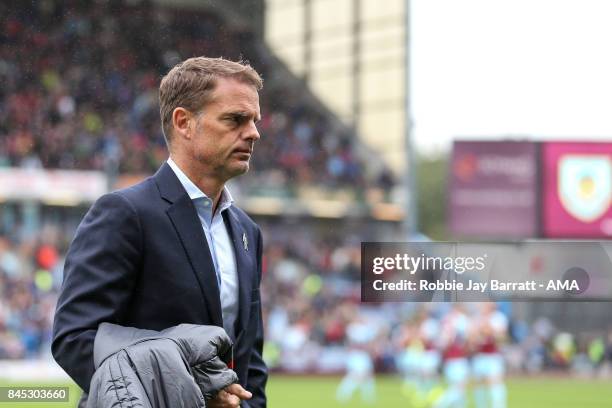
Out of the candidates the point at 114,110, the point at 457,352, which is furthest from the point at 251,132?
the point at 457,352

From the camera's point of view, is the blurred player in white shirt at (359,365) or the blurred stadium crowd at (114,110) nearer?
the blurred stadium crowd at (114,110)

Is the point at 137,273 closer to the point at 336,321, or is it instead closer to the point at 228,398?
the point at 228,398

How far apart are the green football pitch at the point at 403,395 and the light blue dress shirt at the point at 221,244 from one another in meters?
8.45

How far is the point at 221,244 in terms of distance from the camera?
69.9 inches

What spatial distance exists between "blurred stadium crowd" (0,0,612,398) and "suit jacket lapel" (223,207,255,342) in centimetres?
346

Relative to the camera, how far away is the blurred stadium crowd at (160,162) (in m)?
7.37

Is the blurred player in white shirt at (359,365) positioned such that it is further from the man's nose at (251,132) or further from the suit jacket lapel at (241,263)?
the man's nose at (251,132)

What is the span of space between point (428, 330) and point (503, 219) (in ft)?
21.6

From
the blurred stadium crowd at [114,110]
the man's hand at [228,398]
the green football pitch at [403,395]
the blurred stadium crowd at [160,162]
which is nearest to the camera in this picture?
the man's hand at [228,398]

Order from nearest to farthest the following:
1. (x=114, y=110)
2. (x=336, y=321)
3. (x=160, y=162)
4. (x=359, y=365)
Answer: (x=114, y=110), (x=160, y=162), (x=359, y=365), (x=336, y=321)

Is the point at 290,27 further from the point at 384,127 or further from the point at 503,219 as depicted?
the point at 503,219

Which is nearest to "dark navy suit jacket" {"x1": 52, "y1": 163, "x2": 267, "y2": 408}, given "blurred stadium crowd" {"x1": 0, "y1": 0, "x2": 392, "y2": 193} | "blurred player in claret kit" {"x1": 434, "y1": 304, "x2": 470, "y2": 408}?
"blurred stadium crowd" {"x1": 0, "y1": 0, "x2": 392, "y2": 193}

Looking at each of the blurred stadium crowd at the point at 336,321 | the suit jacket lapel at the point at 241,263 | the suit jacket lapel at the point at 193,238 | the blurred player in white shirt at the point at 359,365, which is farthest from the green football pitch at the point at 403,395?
the suit jacket lapel at the point at 193,238

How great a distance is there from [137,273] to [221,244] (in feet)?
0.60
